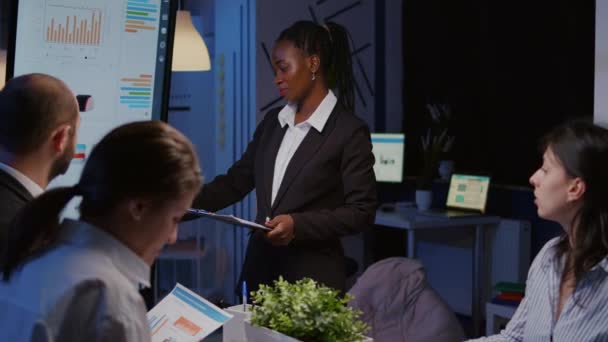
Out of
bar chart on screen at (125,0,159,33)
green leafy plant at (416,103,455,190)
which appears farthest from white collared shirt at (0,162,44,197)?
green leafy plant at (416,103,455,190)

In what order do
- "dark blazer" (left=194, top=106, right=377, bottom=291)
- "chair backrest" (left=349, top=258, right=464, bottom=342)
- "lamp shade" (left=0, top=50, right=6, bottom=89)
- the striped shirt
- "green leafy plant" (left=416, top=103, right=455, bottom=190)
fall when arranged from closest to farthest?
the striped shirt
"dark blazer" (left=194, top=106, right=377, bottom=291)
"chair backrest" (left=349, top=258, right=464, bottom=342)
"lamp shade" (left=0, top=50, right=6, bottom=89)
"green leafy plant" (left=416, top=103, right=455, bottom=190)

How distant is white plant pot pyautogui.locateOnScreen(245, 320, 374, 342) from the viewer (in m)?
1.69

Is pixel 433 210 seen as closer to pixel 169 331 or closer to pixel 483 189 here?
pixel 483 189

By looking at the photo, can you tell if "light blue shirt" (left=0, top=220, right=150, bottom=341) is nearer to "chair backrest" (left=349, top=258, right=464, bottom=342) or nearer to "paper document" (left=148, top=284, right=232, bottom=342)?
"paper document" (left=148, top=284, right=232, bottom=342)

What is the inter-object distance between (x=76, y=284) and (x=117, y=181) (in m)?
0.16

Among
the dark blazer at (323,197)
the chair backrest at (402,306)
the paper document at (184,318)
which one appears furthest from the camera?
the chair backrest at (402,306)

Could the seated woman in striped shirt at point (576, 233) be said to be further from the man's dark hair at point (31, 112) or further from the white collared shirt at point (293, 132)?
the man's dark hair at point (31, 112)

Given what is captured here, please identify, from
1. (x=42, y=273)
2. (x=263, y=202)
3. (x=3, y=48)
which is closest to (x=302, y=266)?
(x=263, y=202)

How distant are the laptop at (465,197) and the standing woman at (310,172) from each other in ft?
9.64

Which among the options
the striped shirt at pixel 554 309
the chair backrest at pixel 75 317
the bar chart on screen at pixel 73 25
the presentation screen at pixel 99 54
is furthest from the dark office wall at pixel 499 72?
the chair backrest at pixel 75 317

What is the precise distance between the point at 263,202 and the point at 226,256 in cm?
343

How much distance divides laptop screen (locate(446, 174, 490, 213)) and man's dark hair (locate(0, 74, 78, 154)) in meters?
4.25

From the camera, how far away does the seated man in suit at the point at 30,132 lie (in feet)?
5.36

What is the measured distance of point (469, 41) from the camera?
5977mm
